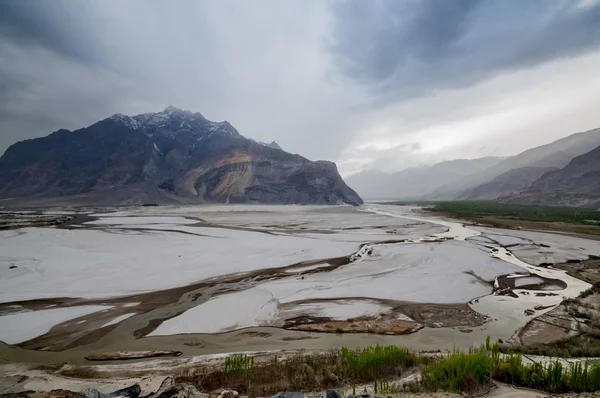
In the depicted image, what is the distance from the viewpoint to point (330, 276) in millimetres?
15844

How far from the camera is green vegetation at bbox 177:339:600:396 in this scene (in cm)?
550

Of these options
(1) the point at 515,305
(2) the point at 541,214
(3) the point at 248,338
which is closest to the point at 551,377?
(1) the point at 515,305

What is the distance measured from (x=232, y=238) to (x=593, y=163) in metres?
143

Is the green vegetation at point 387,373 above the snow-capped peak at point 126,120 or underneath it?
underneath

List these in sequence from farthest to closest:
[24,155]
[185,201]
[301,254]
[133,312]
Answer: [24,155]
[185,201]
[301,254]
[133,312]

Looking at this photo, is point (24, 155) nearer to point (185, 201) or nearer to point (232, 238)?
point (185, 201)

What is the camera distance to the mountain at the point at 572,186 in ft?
271

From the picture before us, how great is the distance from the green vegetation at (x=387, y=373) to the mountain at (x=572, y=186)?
99986mm

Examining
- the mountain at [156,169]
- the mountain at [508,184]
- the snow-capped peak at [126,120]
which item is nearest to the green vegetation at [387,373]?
the mountain at [156,169]

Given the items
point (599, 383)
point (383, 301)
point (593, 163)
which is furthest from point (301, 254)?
point (593, 163)

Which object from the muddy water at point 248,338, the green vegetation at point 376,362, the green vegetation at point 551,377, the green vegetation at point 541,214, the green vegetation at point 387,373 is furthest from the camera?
the green vegetation at point 541,214

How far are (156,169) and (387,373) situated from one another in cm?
15550

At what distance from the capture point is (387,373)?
6.70 m

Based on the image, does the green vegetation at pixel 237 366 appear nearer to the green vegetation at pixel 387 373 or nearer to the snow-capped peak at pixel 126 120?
the green vegetation at pixel 387 373
